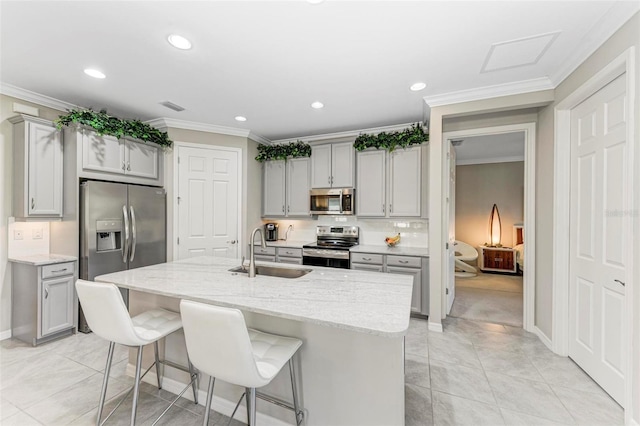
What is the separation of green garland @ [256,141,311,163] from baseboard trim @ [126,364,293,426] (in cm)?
328

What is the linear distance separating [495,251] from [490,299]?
215cm

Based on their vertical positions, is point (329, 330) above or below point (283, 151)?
below

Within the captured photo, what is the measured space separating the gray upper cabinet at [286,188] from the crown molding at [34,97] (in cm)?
261

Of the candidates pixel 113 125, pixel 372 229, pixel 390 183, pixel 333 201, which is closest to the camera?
pixel 113 125

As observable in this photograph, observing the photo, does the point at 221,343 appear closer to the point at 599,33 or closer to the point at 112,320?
the point at 112,320

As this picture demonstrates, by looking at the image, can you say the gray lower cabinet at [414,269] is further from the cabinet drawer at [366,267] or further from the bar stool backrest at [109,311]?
the bar stool backrest at [109,311]

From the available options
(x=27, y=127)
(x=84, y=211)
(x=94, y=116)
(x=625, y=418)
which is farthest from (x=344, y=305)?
Answer: (x=27, y=127)

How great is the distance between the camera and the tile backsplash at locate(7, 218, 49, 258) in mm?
2966

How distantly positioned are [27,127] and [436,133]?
4352 mm

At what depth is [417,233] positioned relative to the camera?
13.6ft

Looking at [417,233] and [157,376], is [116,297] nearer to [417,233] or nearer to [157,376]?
[157,376]

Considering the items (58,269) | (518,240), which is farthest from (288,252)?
(518,240)

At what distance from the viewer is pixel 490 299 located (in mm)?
4344

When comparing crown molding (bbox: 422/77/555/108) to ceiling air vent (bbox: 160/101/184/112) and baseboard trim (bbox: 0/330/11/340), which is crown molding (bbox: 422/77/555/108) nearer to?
ceiling air vent (bbox: 160/101/184/112)
